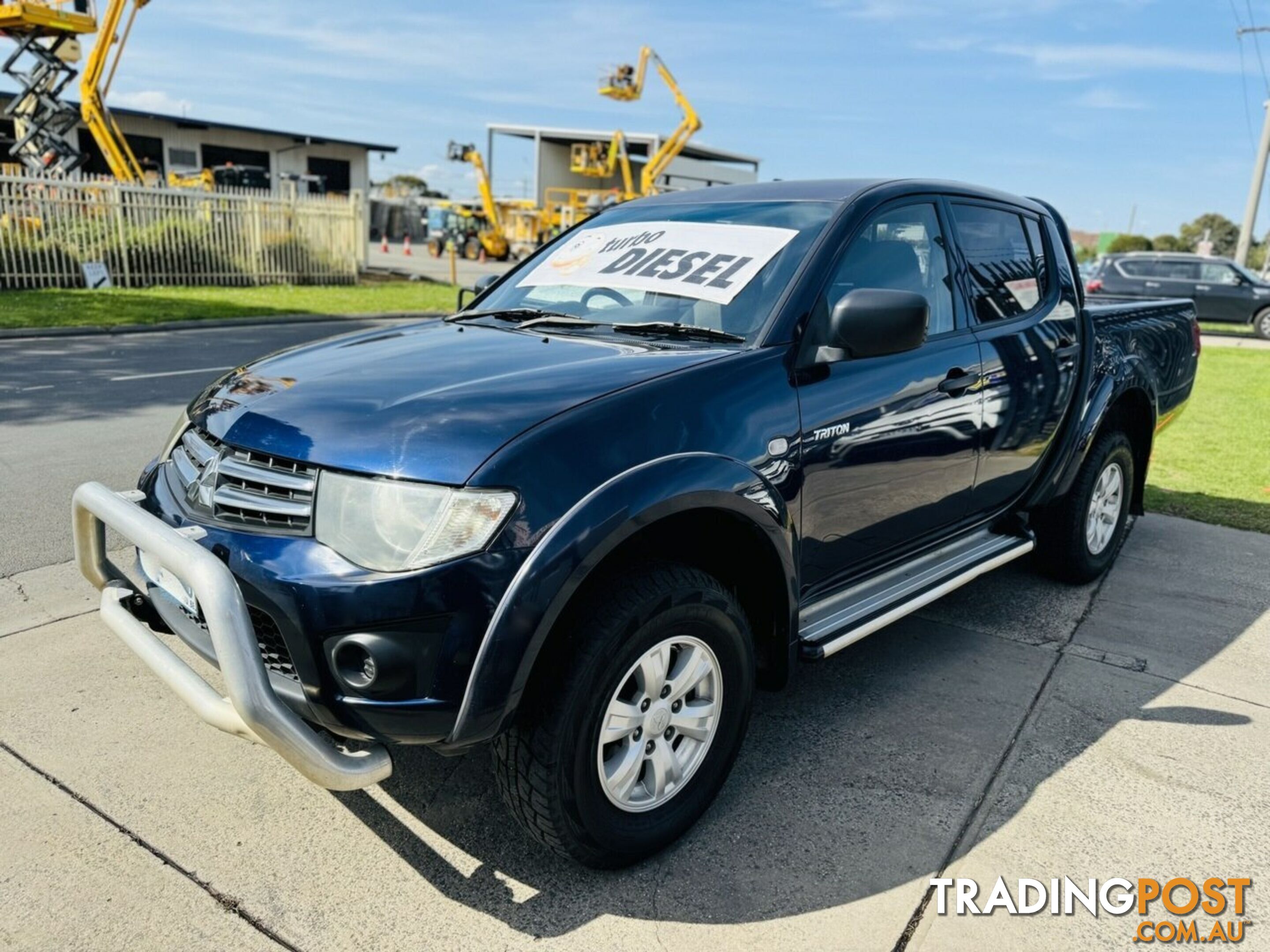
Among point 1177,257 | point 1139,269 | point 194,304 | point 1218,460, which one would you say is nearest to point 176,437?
point 1218,460

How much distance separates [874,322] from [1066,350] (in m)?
1.90

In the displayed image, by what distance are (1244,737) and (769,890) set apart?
2009 mm

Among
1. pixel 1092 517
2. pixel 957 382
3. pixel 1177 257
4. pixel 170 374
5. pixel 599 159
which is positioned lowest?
pixel 170 374

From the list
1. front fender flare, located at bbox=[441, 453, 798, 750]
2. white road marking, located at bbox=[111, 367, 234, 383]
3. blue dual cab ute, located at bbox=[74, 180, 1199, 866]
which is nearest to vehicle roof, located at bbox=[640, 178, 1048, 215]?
blue dual cab ute, located at bbox=[74, 180, 1199, 866]

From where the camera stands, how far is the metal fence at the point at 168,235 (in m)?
16.7

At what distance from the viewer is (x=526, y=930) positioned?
229cm

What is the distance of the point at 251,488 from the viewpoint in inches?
93.4

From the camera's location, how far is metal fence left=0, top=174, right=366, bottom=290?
16703 millimetres

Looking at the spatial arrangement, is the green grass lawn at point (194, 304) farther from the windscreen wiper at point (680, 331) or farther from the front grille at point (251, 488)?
the windscreen wiper at point (680, 331)

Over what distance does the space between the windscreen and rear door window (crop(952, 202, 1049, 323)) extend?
0.91 metres

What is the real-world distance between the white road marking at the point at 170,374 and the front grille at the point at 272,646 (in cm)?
757

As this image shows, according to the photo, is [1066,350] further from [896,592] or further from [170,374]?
[170,374]

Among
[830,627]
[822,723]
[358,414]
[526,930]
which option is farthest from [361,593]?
[822,723]

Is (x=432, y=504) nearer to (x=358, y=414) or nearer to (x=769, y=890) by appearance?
(x=358, y=414)
